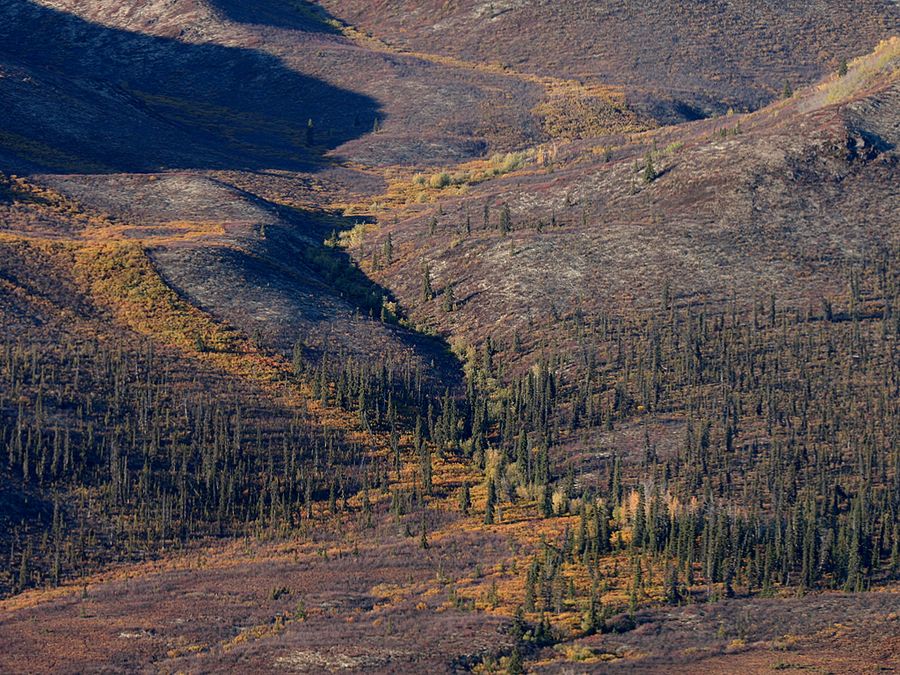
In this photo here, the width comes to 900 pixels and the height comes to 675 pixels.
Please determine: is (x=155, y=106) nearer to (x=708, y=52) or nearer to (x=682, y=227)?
(x=708, y=52)

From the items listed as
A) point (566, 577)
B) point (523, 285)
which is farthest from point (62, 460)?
point (523, 285)

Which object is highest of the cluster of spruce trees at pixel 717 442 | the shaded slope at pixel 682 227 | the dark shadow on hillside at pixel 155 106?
the dark shadow on hillside at pixel 155 106

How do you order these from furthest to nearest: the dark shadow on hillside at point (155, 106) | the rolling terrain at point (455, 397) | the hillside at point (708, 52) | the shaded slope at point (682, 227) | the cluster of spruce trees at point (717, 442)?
the hillside at point (708, 52)
the dark shadow on hillside at point (155, 106)
the shaded slope at point (682, 227)
the cluster of spruce trees at point (717, 442)
the rolling terrain at point (455, 397)

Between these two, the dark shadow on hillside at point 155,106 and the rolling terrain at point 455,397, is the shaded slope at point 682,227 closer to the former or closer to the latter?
the rolling terrain at point 455,397

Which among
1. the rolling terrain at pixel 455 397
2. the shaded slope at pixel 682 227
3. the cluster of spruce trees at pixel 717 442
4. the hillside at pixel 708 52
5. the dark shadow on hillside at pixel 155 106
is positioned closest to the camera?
the rolling terrain at pixel 455 397

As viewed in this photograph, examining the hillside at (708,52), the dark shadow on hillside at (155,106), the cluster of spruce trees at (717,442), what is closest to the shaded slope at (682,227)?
the cluster of spruce trees at (717,442)

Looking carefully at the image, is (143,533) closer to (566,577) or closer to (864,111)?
(566,577)

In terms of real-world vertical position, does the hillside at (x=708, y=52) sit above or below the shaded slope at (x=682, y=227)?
above
